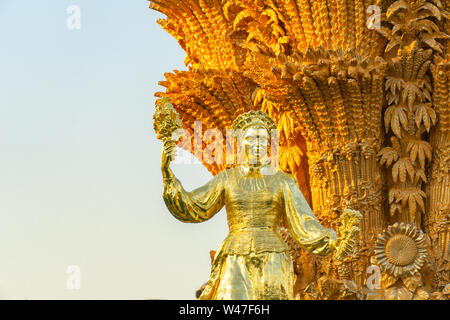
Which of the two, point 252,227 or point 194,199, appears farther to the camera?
point 194,199

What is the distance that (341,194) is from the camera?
10688 mm

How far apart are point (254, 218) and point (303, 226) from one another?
39 cm

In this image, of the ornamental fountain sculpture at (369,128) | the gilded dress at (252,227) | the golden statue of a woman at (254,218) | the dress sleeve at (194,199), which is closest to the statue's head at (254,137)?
the golden statue of a woman at (254,218)

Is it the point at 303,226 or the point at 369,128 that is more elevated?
the point at 369,128

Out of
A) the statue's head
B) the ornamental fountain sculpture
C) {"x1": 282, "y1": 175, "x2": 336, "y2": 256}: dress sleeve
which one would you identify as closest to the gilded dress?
{"x1": 282, "y1": 175, "x2": 336, "y2": 256}: dress sleeve

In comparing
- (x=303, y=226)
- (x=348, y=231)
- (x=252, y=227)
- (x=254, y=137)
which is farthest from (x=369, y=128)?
(x=348, y=231)

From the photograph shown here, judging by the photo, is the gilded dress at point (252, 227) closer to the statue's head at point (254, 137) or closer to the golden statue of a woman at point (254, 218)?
the golden statue of a woman at point (254, 218)

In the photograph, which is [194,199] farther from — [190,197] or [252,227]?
[252,227]

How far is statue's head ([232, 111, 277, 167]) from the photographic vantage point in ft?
26.3

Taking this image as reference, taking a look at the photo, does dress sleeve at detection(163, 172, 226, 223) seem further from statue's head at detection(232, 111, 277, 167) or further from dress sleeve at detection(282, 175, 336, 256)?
dress sleeve at detection(282, 175, 336, 256)

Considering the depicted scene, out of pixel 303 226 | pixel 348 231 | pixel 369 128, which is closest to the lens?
pixel 348 231

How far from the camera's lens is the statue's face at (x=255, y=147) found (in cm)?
801

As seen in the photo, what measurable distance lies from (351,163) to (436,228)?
113 centimetres

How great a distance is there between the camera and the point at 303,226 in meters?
7.77
